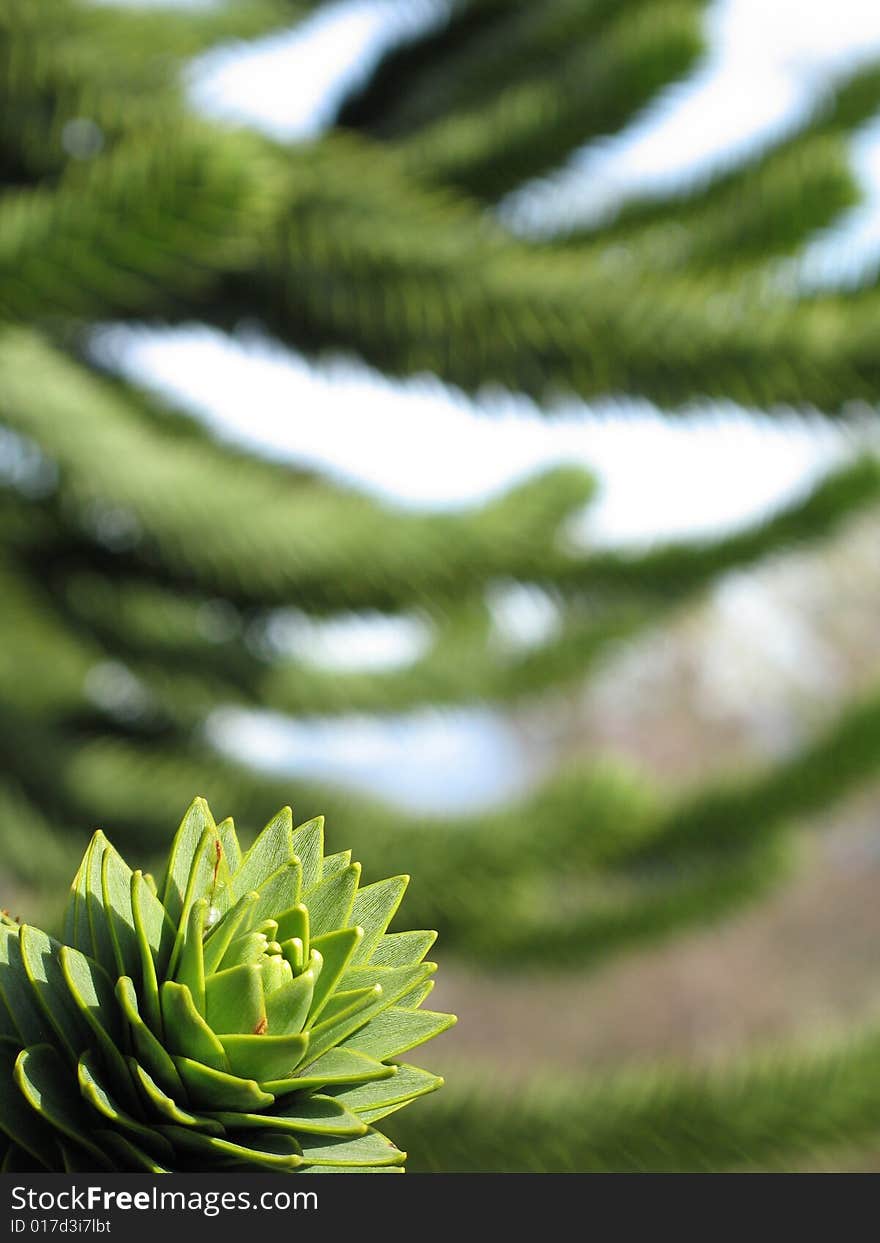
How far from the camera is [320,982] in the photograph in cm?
25

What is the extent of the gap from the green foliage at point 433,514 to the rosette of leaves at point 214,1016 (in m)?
0.73

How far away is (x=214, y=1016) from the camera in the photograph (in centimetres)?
25

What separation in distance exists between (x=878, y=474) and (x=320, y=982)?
1.49 metres

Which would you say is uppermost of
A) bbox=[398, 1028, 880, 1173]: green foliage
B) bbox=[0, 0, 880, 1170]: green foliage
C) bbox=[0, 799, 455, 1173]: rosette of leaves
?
bbox=[0, 0, 880, 1170]: green foliage

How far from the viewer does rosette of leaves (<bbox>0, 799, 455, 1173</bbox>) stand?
24 cm

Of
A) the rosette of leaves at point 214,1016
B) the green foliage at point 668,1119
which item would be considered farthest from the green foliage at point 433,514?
the rosette of leaves at point 214,1016

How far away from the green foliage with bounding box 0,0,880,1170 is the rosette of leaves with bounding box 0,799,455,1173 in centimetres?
73

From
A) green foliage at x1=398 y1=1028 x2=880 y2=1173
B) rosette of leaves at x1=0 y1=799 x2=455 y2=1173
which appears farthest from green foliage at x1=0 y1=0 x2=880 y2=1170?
rosette of leaves at x1=0 y1=799 x2=455 y2=1173

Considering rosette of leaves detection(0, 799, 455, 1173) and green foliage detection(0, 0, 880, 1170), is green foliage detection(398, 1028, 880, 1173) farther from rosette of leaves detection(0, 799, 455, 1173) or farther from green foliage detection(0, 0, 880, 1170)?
rosette of leaves detection(0, 799, 455, 1173)

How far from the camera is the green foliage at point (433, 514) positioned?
3.51ft

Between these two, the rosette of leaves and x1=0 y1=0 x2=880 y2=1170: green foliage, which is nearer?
the rosette of leaves

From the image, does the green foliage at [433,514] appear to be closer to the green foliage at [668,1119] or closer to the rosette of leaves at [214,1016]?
the green foliage at [668,1119]
